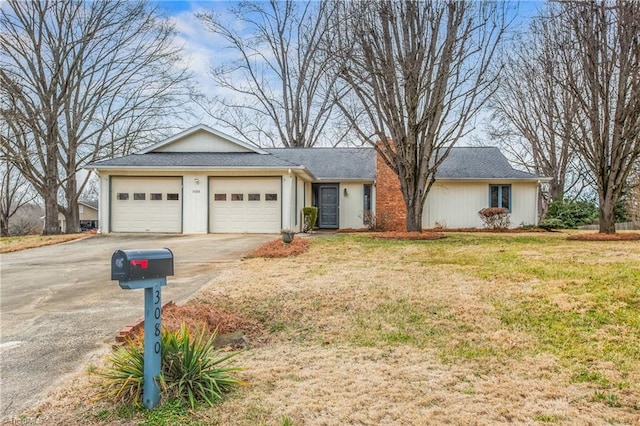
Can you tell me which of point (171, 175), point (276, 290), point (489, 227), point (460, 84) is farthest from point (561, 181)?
point (276, 290)

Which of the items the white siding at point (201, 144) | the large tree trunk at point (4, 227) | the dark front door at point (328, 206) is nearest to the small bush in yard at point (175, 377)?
the white siding at point (201, 144)

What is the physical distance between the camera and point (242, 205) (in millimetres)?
16344

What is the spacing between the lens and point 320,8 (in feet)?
93.0

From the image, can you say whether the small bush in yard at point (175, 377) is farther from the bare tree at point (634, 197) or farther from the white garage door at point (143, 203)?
the bare tree at point (634, 197)

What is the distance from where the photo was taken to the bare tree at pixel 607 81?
1230 cm

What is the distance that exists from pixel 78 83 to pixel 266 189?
13.9 metres

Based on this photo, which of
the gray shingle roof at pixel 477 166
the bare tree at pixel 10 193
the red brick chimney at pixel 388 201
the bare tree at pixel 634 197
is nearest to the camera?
the red brick chimney at pixel 388 201

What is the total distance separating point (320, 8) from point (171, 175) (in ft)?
57.5

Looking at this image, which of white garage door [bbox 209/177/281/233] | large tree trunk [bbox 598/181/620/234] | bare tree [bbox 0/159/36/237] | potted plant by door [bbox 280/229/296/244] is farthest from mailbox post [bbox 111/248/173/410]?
bare tree [bbox 0/159/36/237]

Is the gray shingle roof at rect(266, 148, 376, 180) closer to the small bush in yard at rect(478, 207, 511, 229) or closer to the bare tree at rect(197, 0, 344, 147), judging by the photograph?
the small bush in yard at rect(478, 207, 511, 229)

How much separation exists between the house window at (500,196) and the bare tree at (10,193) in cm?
2841

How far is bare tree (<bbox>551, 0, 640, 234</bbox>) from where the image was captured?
1230cm

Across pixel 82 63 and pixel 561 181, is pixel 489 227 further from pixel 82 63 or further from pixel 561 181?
pixel 82 63

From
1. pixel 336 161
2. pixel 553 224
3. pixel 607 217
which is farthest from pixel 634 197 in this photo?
pixel 336 161
